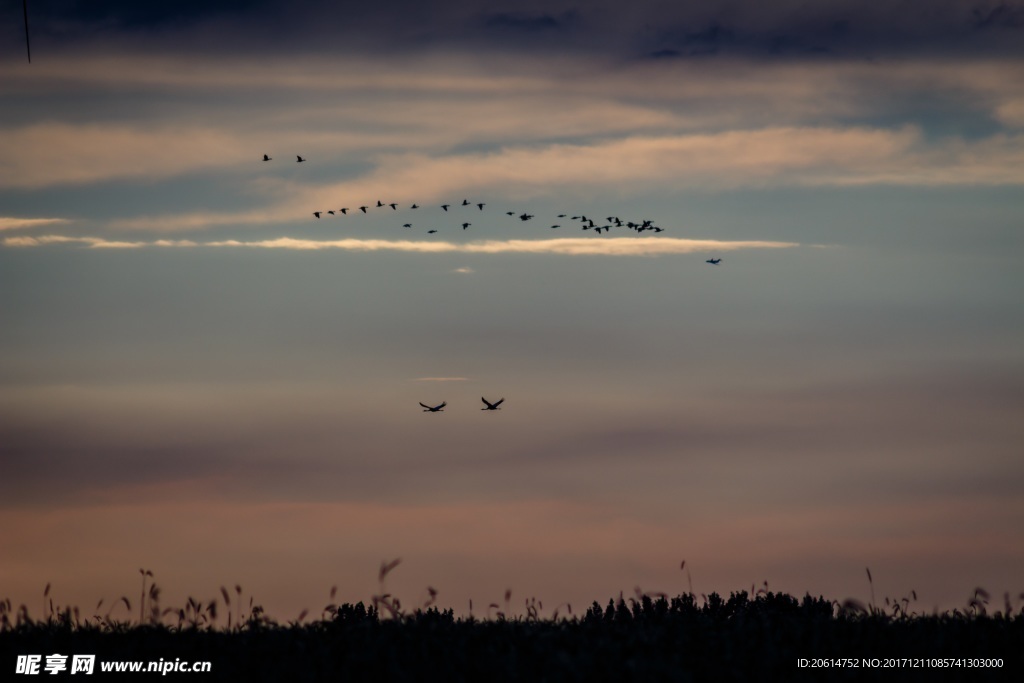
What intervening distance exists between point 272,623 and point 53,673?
342cm

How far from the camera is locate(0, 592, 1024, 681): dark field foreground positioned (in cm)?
1606

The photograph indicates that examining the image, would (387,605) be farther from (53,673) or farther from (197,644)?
(53,673)

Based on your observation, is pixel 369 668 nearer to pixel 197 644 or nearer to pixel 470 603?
pixel 197 644

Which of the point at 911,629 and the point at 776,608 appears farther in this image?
the point at 776,608

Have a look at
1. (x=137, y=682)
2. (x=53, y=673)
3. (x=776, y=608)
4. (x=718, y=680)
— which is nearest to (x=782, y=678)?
(x=718, y=680)

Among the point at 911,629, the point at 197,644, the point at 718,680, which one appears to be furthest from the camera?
the point at 911,629

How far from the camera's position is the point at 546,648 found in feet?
55.9

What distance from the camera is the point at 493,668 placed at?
52.9 feet

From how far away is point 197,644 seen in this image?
17.8m

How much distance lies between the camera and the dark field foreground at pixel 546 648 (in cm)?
1606

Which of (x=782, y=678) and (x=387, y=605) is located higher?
(x=387, y=605)

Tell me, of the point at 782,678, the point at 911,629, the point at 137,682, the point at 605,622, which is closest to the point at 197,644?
the point at 137,682

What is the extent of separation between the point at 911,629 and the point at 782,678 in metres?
4.72

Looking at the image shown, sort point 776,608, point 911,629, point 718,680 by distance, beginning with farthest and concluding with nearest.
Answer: point 776,608, point 911,629, point 718,680
